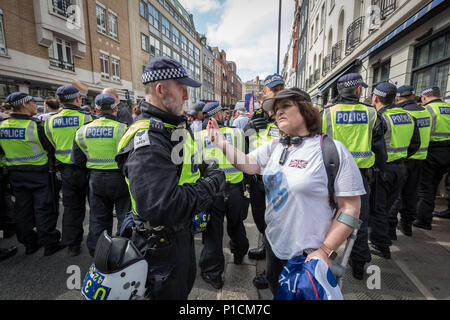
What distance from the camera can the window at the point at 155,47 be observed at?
22.9 meters

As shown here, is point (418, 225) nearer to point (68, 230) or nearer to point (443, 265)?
point (443, 265)

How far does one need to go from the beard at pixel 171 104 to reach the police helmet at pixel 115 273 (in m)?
0.89

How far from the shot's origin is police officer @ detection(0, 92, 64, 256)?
3.04 metres

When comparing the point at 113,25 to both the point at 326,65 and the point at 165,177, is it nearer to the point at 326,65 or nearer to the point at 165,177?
the point at 326,65

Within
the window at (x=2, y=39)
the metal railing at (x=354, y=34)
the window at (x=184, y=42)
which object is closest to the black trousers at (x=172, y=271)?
the metal railing at (x=354, y=34)

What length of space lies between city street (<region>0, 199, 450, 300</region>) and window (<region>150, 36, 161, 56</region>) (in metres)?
24.2

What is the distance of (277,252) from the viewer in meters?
1.63

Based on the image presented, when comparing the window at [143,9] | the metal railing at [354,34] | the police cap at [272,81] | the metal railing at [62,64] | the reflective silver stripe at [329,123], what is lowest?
the reflective silver stripe at [329,123]

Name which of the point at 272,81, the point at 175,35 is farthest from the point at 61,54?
the point at 175,35

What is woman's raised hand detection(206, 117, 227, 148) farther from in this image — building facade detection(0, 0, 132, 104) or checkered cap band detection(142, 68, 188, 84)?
building facade detection(0, 0, 132, 104)

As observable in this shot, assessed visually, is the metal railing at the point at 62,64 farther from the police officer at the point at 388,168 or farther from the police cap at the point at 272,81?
the police officer at the point at 388,168

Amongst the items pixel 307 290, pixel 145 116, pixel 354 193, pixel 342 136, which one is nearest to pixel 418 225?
pixel 342 136

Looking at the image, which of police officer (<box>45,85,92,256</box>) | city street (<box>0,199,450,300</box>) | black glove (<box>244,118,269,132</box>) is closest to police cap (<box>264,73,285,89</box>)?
black glove (<box>244,118,269,132</box>)

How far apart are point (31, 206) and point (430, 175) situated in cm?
674
